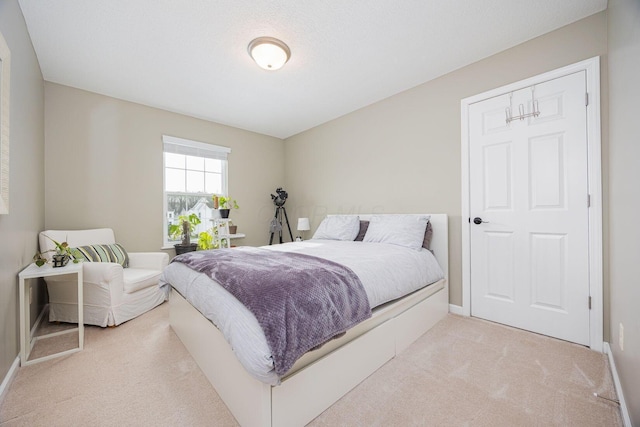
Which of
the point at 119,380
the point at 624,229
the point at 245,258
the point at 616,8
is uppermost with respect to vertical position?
the point at 616,8

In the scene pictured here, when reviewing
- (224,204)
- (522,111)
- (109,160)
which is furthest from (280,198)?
(522,111)

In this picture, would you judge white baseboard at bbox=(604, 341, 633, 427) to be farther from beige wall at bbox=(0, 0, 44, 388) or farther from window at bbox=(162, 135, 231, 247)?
window at bbox=(162, 135, 231, 247)

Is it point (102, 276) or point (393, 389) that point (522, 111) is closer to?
point (393, 389)

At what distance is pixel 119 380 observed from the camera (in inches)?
65.4

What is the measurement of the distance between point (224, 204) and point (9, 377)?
2771 mm

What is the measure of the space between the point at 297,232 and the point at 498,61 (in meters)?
3.67

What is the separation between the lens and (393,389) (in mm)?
1541

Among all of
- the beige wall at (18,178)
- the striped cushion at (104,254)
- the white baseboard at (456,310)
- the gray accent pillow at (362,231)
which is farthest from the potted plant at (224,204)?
the white baseboard at (456,310)

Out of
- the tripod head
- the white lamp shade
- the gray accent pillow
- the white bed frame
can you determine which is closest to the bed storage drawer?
the white bed frame

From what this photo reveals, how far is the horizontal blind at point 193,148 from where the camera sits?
3746 mm

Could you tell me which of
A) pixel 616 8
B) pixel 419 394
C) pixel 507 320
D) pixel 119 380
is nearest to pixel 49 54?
pixel 119 380

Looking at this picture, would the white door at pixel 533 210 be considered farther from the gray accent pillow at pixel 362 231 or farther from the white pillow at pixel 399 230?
the gray accent pillow at pixel 362 231

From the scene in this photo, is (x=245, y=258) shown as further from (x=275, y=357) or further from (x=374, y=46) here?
(x=374, y=46)

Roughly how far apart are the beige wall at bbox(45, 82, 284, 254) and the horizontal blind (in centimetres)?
8
